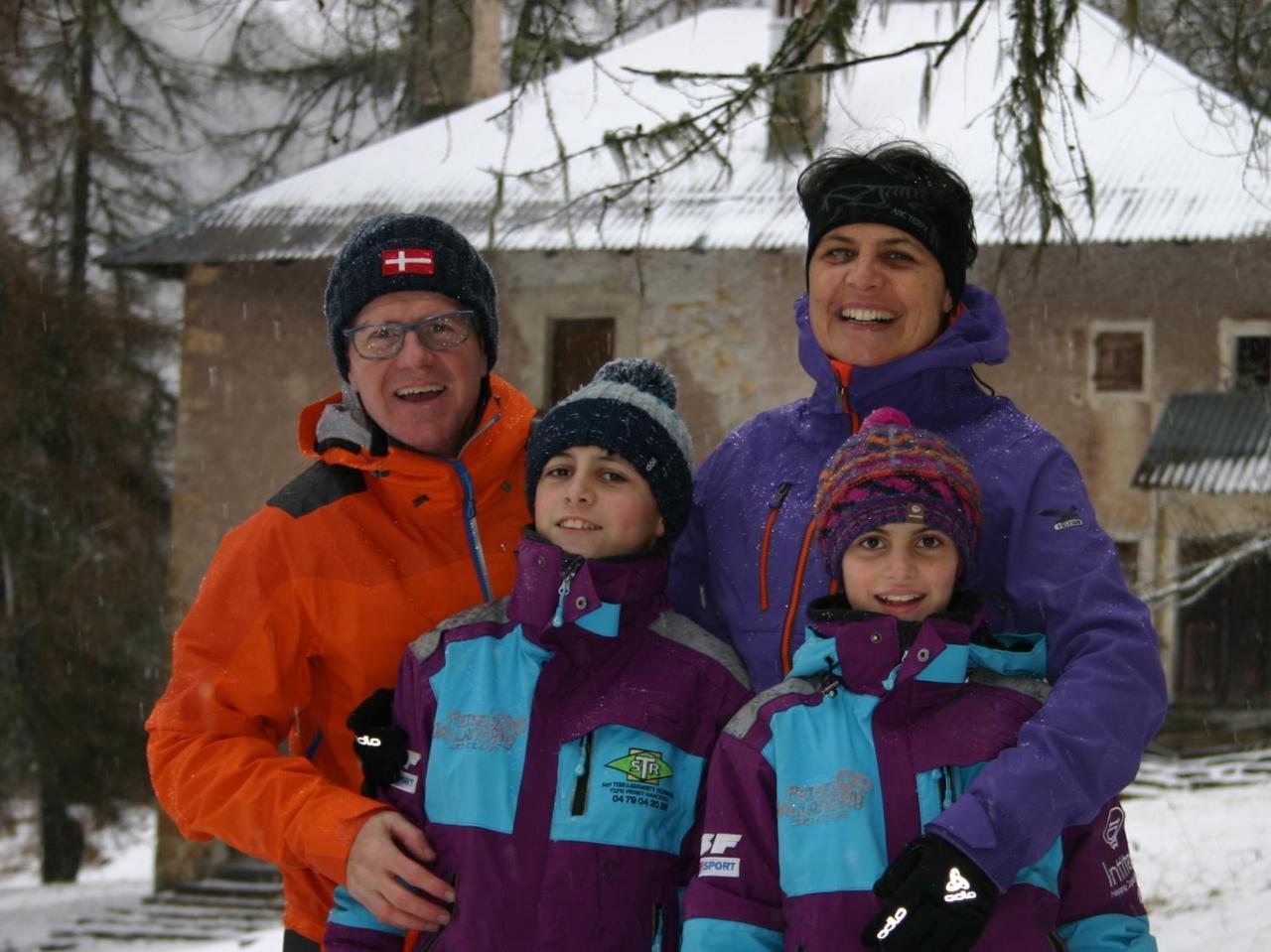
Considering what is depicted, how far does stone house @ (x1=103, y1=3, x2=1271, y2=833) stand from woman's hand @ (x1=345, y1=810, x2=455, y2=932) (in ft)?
28.5

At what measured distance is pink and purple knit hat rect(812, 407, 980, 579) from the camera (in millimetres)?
2256

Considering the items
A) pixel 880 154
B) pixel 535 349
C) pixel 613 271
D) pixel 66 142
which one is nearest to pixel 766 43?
pixel 613 271

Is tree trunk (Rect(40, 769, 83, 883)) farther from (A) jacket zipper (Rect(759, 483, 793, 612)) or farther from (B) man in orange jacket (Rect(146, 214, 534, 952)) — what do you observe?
(A) jacket zipper (Rect(759, 483, 793, 612))

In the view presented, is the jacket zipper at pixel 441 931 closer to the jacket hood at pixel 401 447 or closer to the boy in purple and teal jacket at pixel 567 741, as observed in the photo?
the boy in purple and teal jacket at pixel 567 741

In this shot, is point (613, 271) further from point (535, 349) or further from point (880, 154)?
point (880, 154)

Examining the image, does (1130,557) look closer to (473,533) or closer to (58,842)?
(473,533)

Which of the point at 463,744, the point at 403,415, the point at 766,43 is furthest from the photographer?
the point at 766,43

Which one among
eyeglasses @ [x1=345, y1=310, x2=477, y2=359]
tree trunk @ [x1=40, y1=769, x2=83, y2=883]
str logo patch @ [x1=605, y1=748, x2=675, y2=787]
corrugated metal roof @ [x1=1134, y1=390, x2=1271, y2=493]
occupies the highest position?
corrugated metal roof @ [x1=1134, y1=390, x2=1271, y2=493]

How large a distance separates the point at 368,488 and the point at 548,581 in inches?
21.2

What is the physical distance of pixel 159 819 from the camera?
1321 centimetres

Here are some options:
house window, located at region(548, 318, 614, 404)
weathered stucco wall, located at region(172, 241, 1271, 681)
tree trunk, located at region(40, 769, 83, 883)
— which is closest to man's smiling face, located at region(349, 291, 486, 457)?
weathered stucco wall, located at region(172, 241, 1271, 681)

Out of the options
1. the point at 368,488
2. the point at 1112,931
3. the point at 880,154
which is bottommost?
the point at 1112,931

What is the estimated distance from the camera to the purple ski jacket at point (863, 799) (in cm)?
208

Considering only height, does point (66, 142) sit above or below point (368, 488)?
above
